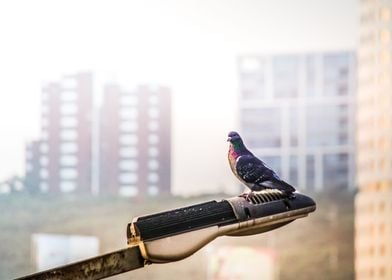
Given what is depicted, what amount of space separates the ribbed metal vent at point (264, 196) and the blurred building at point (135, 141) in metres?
2.22

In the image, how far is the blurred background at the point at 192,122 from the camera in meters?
3.04

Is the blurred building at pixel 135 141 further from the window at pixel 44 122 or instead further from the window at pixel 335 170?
the window at pixel 335 170

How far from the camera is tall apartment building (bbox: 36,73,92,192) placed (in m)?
3.09

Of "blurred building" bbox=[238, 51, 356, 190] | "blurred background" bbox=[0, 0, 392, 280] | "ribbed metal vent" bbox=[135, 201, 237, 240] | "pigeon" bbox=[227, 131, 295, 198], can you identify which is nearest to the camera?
"ribbed metal vent" bbox=[135, 201, 237, 240]

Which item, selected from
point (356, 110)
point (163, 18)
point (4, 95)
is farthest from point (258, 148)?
point (4, 95)

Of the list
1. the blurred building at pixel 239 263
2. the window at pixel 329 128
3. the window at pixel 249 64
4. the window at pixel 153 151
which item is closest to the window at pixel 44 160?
the window at pixel 153 151

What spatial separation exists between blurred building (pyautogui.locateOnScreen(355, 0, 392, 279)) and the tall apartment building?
1227 millimetres

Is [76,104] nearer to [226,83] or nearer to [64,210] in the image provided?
[64,210]

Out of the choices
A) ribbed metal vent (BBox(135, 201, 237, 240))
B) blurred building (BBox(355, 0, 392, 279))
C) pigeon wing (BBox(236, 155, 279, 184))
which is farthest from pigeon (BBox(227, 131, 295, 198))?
blurred building (BBox(355, 0, 392, 279))

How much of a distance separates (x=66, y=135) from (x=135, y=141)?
1.01 feet

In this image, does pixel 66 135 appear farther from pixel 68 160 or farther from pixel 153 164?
pixel 153 164

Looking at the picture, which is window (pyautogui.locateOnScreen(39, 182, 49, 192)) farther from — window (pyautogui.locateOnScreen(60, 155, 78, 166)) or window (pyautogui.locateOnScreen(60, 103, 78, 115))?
window (pyautogui.locateOnScreen(60, 103, 78, 115))

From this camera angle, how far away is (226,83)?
311 cm

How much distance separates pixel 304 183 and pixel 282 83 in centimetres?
46
